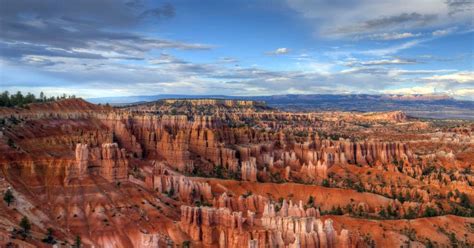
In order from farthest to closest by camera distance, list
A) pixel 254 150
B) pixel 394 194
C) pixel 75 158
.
Answer: pixel 254 150, pixel 394 194, pixel 75 158

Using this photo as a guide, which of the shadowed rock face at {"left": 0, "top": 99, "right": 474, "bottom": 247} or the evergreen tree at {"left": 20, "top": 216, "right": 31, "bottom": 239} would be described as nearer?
the evergreen tree at {"left": 20, "top": 216, "right": 31, "bottom": 239}

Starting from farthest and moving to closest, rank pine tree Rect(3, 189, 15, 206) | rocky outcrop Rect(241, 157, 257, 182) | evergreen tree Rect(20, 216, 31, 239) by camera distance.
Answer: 1. rocky outcrop Rect(241, 157, 257, 182)
2. pine tree Rect(3, 189, 15, 206)
3. evergreen tree Rect(20, 216, 31, 239)

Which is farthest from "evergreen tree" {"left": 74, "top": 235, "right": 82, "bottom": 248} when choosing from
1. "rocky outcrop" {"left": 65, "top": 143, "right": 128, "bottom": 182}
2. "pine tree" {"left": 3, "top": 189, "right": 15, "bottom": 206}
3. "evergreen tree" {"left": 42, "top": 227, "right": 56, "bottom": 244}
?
"rocky outcrop" {"left": 65, "top": 143, "right": 128, "bottom": 182}

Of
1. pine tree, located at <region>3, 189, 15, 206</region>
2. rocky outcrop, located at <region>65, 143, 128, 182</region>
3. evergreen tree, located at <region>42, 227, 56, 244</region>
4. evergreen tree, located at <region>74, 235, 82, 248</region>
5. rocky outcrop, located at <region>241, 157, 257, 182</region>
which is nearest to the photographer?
evergreen tree, located at <region>42, 227, 56, 244</region>

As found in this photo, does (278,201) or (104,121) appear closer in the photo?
(278,201)

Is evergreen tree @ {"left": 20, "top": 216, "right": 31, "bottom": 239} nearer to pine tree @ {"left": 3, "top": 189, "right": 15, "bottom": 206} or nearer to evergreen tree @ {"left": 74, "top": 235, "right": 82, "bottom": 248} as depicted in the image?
pine tree @ {"left": 3, "top": 189, "right": 15, "bottom": 206}

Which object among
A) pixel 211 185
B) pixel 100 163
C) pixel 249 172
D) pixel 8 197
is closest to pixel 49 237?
pixel 8 197

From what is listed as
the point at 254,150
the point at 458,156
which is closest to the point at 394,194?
the point at 254,150

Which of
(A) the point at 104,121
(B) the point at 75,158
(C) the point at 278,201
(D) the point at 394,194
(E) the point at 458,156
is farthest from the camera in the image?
(E) the point at 458,156

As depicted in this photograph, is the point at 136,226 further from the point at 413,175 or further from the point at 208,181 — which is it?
the point at 413,175
